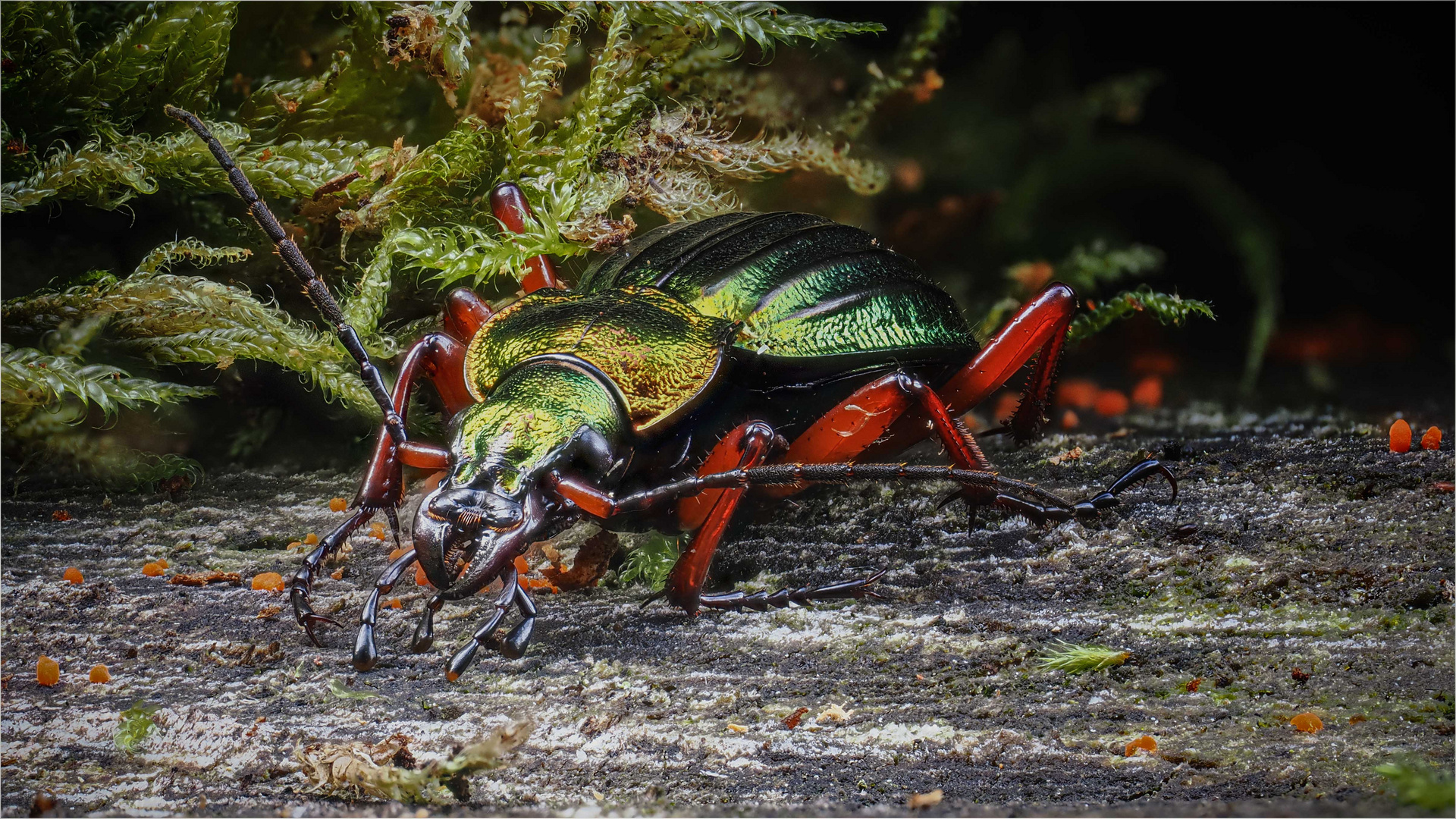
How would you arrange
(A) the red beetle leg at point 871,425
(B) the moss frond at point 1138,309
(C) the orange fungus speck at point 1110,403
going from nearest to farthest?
(A) the red beetle leg at point 871,425 < (B) the moss frond at point 1138,309 < (C) the orange fungus speck at point 1110,403


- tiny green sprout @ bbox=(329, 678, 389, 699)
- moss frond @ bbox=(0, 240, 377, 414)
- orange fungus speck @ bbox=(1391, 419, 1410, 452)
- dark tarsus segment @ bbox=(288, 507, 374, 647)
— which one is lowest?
tiny green sprout @ bbox=(329, 678, 389, 699)

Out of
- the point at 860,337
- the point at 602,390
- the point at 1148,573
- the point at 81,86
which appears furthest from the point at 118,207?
the point at 1148,573

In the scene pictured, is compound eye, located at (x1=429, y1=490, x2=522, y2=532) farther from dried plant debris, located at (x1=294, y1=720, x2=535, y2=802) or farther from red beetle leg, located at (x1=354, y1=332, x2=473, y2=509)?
dried plant debris, located at (x1=294, y1=720, x2=535, y2=802)

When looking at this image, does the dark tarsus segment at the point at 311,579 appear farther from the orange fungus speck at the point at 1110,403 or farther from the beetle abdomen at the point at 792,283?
the orange fungus speck at the point at 1110,403

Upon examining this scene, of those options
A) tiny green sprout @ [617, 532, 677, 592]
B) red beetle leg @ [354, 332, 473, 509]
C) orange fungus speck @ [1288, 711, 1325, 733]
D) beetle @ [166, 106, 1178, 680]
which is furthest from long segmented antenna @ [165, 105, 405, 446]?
orange fungus speck @ [1288, 711, 1325, 733]

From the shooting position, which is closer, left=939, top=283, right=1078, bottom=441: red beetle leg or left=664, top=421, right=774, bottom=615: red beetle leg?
left=664, top=421, right=774, bottom=615: red beetle leg

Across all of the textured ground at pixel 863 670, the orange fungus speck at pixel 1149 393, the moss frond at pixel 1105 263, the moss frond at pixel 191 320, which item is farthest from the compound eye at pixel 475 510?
the orange fungus speck at pixel 1149 393

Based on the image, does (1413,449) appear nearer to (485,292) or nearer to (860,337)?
(860,337)
